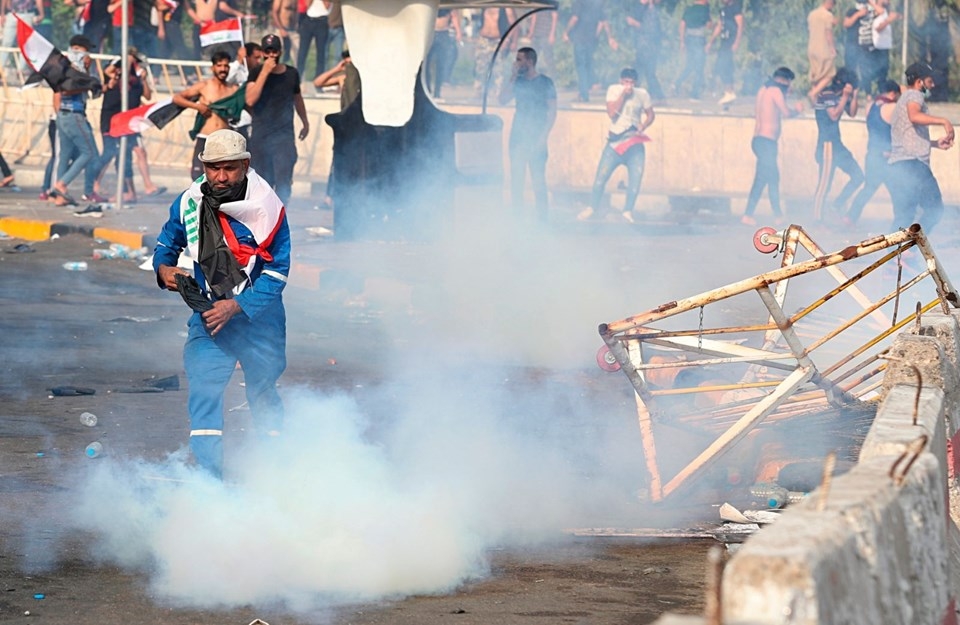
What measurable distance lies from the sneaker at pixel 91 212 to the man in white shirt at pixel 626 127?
5100mm

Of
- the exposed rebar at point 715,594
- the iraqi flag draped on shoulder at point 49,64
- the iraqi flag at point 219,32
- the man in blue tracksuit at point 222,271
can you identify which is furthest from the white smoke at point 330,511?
the iraqi flag draped on shoulder at point 49,64

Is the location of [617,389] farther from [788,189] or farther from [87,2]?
[87,2]

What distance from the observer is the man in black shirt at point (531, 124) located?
16484 millimetres

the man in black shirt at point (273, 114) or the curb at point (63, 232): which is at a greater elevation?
the man in black shirt at point (273, 114)

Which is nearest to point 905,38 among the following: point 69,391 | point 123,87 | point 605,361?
point 123,87

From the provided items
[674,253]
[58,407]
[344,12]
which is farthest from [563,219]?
[58,407]

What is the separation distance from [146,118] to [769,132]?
690 centimetres

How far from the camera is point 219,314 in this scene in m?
5.86

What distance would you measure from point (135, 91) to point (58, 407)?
30.5 ft

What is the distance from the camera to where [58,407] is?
8.37 metres

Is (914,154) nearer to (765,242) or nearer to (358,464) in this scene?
(765,242)

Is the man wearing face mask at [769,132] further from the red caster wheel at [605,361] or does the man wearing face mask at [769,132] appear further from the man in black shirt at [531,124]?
the red caster wheel at [605,361]

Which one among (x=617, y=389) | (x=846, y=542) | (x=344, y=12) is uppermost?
(x=344, y=12)

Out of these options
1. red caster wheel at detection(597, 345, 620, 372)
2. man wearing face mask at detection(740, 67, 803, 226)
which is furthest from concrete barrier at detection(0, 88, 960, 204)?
red caster wheel at detection(597, 345, 620, 372)
